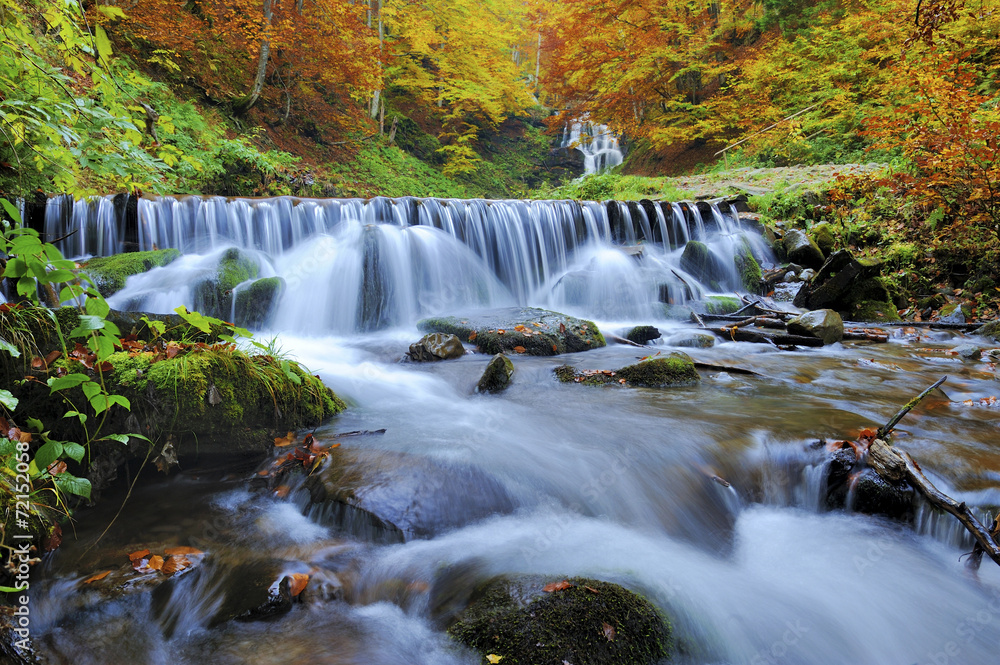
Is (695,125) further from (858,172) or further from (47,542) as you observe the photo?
(47,542)

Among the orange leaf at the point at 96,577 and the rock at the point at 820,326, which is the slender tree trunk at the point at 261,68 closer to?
the rock at the point at 820,326

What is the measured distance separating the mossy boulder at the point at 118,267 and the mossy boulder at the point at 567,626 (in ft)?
23.1

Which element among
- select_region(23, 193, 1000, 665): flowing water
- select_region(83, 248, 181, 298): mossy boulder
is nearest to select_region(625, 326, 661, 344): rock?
select_region(23, 193, 1000, 665): flowing water

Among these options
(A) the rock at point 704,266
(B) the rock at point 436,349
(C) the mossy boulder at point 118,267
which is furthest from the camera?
(A) the rock at point 704,266

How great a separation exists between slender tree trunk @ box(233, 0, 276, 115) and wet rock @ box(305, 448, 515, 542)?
557 inches

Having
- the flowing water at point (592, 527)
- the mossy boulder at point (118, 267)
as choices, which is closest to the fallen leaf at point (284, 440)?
the flowing water at point (592, 527)

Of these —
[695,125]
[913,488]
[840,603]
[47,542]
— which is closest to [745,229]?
[695,125]

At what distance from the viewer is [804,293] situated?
29.0ft

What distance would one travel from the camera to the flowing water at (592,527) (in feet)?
7.04

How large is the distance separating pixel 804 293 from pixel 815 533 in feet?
23.5

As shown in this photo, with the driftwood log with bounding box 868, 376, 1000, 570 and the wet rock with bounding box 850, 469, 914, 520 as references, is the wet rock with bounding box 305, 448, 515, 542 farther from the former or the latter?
the driftwood log with bounding box 868, 376, 1000, 570

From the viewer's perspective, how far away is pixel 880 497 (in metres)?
2.96

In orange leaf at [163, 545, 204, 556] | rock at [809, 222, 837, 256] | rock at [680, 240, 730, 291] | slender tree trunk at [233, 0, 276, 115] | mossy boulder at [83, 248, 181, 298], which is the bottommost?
orange leaf at [163, 545, 204, 556]

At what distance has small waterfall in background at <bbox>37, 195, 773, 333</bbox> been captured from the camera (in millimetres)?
8047
